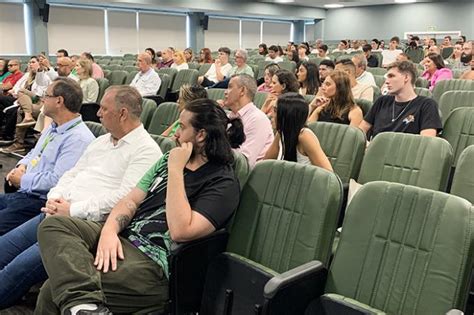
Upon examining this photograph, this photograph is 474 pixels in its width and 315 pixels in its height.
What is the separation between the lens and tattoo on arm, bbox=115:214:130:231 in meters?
2.11

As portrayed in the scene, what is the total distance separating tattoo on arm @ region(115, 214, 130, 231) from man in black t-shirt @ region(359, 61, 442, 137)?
2.04 meters

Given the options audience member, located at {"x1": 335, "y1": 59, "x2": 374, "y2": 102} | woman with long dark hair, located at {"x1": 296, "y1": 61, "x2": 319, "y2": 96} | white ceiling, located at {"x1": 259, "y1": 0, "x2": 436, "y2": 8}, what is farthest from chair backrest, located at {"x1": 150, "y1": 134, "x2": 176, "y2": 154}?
white ceiling, located at {"x1": 259, "y1": 0, "x2": 436, "y2": 8}

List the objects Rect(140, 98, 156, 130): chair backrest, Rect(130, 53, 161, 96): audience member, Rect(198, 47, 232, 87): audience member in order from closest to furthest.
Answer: Rect(140, 98, 156, 130): chair backrest < Rect(130, 53, 161, 96): audience member < Rect(198, 47, 232, 87): audience member

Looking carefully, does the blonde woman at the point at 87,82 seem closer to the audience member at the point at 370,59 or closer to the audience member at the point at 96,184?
the audience member at the point at 96,184

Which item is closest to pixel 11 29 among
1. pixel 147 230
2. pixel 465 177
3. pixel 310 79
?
pixel 310 79

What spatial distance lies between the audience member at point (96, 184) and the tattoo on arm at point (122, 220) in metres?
0.21

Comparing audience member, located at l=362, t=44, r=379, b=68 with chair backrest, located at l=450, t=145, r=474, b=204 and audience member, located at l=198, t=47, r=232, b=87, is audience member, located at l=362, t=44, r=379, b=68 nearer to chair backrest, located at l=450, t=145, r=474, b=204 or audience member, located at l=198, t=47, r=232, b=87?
audience member, located at l=198, t=47, r=232, b=87

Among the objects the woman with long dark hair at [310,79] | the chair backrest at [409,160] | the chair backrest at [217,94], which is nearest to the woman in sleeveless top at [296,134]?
the chair backrest at [409,160]

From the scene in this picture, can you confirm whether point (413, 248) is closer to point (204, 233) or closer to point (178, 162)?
point (204, 233)

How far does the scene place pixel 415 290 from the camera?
5.08 feet

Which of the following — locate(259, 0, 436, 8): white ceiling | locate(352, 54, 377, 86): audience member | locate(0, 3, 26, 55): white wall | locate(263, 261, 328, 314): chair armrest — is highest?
locate(259, 0, 436, 8): white ceiling

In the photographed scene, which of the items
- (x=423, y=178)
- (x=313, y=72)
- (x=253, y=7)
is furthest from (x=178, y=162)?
(x=253, y=7)

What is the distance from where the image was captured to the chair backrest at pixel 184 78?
718 centimetres

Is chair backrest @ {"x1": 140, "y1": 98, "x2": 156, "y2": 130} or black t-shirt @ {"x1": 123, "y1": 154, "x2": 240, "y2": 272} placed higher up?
chair backrest @ {"x1": 140, "y1": 98, "x2": 156, "y2": 130}
